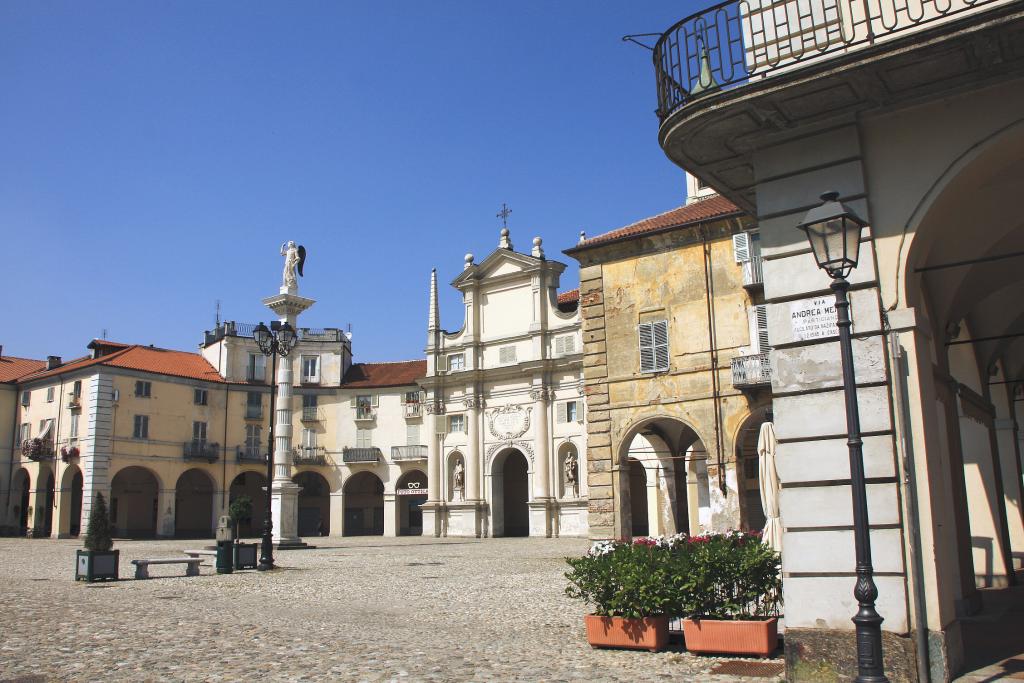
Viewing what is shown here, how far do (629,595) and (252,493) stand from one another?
5323 centimetres

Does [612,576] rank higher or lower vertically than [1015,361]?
lower

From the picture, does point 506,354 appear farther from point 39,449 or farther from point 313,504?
point 39,449

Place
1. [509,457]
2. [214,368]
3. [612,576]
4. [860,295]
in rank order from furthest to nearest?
[214,368], [509,457], [612,576], [860,295]

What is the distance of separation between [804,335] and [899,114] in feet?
7.48

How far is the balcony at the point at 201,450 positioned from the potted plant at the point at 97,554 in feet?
112

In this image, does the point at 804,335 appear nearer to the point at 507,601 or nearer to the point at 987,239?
the point at 987,239

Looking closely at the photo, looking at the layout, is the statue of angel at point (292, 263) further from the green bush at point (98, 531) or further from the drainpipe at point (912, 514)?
the drainpipe at point (912, 514)

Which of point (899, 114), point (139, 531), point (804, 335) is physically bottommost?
point (139, 531)

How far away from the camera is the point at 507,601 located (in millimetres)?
15859

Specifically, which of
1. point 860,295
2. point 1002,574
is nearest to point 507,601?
point 1002,574

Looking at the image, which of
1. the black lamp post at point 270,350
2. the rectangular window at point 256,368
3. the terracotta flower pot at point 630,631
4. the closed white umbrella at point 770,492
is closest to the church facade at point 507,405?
the rectangular window at point 256,368

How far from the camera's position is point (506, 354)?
49.7 m

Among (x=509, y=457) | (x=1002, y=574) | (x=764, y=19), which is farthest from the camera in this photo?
(x=509, y=457)

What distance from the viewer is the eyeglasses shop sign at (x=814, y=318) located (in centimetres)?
838
